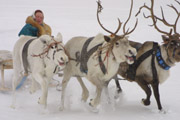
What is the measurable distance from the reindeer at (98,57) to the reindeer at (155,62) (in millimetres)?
474

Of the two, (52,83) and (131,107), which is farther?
(52,83)

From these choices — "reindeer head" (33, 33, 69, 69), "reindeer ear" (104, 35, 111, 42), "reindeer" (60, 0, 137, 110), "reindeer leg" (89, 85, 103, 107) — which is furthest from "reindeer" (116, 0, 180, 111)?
"reindeer head" (33, 33, 69, 69)

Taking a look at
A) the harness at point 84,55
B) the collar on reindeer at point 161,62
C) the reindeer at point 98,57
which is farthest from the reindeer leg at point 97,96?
the collar on reindeer at point 161,62

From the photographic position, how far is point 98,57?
428 cm

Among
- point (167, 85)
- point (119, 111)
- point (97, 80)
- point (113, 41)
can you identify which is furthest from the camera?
point (167, 85)

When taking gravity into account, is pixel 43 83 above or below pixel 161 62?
below

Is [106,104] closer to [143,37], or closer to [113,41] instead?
[113,41]

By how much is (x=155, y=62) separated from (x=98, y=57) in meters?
1.12

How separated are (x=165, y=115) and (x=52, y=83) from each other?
132 inches

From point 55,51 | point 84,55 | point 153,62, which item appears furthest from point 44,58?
point 153,62

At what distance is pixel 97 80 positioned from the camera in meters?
4.32

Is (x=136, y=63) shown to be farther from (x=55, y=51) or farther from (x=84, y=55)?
(x=55, y=51)

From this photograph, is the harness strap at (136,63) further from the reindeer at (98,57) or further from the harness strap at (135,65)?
the reindeer at (98,57)

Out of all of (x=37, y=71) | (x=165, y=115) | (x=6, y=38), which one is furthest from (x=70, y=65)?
(x=6, y=38)
